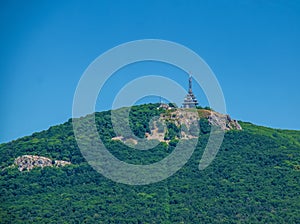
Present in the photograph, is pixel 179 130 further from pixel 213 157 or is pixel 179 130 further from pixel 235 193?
pixel 235 193

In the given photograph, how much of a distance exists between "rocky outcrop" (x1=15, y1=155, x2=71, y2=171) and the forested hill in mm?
977

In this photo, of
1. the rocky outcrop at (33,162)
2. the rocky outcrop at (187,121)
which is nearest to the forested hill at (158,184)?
the rocky outcrop at (187,121)

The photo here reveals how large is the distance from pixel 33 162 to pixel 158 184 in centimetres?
1713

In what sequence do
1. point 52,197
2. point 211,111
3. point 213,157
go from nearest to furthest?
point 52,197
point 213,157
point 211,111

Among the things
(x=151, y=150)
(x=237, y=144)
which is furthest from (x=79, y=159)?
(x=237, y=144)

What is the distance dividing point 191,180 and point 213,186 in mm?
3540

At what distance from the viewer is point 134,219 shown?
457 feet

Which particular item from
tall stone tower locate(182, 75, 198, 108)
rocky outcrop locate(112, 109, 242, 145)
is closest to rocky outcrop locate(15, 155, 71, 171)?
rocky outcrop locate(112, 109, 242, 145)

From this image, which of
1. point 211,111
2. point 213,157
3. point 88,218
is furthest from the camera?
point 211,111

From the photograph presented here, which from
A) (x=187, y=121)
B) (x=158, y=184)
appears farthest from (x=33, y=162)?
(x=187, y=121)

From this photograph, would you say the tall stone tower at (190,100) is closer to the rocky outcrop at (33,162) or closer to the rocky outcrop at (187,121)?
the rocky outcrop at (187,121)

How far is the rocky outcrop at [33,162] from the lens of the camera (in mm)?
158250

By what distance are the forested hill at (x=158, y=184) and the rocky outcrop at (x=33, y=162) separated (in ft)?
3.20

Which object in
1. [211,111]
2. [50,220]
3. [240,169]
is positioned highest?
[211,111]
